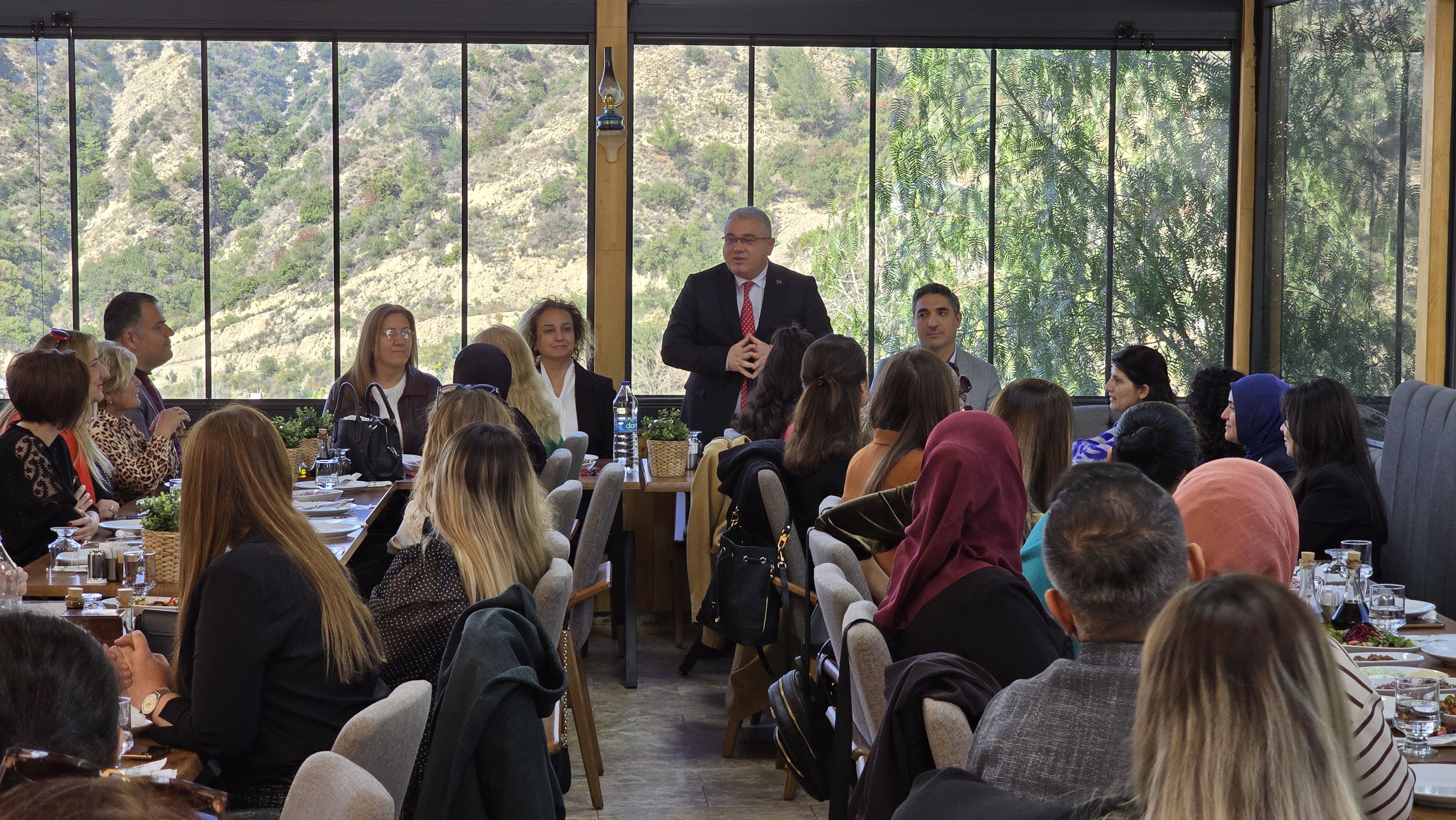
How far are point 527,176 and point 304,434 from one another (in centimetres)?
280

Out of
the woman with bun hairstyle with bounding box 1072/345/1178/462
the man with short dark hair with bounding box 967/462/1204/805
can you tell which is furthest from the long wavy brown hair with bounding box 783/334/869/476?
the man with short dark hair with bounding box 967/462/1204/805

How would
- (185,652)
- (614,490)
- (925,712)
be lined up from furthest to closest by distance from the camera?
(614,490)
(185,652)
(925,712)

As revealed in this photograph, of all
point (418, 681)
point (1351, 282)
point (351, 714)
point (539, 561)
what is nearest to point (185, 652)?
point (351, 714)

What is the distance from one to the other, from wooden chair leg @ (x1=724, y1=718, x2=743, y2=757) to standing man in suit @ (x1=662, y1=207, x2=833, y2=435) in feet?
7.14

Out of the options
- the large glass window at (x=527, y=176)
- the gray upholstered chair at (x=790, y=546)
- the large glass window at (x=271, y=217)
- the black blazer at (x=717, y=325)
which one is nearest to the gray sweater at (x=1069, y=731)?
the gray upholstered chair at (x=790, y=546)

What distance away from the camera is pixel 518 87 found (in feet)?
26.0

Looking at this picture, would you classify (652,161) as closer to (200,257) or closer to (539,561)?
(200,257)

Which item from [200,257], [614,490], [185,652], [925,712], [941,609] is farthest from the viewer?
[200,257]

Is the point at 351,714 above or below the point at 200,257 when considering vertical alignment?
below

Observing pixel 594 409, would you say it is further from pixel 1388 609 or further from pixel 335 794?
pixel 335 794

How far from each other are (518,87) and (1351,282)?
4.92m

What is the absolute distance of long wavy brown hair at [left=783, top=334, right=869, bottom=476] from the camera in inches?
180

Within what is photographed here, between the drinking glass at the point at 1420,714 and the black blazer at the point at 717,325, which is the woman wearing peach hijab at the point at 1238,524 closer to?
the drinking glass at the point at 1420,714

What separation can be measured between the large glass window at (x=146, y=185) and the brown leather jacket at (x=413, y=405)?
194 centimetres
